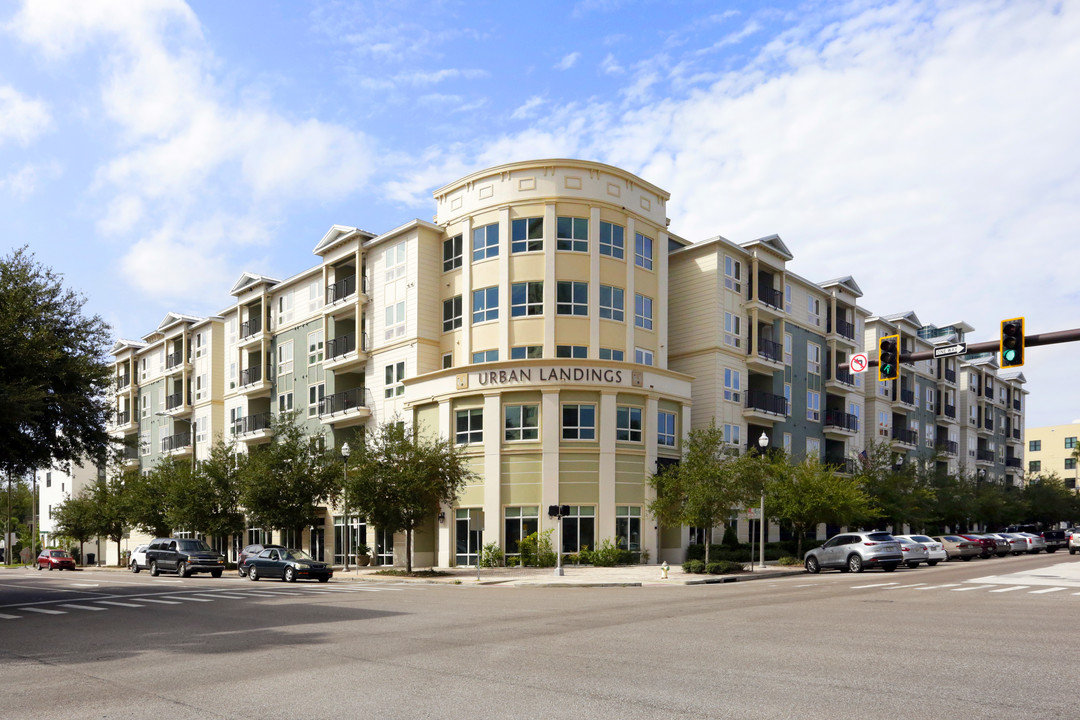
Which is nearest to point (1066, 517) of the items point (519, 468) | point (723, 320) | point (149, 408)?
point (723, 320)

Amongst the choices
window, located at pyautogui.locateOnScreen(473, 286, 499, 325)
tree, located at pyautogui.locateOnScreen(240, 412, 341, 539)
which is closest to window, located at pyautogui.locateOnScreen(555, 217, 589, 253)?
window, located at pyautogui.locateOnScreen(473, 286, 499, 325)

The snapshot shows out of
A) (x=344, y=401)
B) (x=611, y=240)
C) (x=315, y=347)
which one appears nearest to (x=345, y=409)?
(x=344, y=401)

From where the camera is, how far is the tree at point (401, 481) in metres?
38.4

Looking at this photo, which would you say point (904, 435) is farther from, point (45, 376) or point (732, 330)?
point (45, 376)

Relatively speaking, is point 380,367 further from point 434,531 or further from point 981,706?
point 981,706

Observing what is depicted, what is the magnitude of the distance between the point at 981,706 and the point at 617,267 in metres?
38.7

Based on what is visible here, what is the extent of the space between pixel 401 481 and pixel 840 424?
122 ft

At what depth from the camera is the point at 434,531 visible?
154ft

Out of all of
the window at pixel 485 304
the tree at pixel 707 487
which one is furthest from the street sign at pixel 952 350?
the window at pixel 485 304

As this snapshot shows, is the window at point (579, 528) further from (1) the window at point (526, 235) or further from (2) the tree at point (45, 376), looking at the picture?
(2) the tree at point (45, 376)

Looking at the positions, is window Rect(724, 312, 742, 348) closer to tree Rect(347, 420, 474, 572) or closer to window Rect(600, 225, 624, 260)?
window Rect(600, 225, 624, 260)

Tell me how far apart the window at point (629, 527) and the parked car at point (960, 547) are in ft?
59.6

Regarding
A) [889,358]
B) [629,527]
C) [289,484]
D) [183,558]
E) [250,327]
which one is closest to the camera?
[889,358]

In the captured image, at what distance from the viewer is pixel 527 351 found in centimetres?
4503
